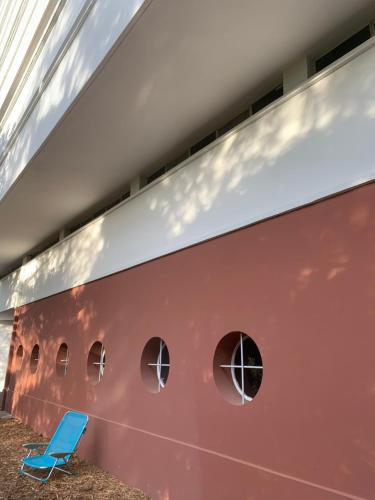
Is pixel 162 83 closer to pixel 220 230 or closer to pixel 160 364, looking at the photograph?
pixel 220 230

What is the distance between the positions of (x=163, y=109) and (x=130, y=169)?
2.01m

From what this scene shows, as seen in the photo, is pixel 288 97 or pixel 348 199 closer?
pixel 348 199

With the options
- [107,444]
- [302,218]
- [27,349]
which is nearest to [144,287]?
[107,444]

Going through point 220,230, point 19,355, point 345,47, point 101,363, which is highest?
point 345,47

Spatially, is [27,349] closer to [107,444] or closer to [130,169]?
[107,444]

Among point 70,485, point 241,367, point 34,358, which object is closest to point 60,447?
point 70,485

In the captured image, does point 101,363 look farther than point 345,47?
Yes

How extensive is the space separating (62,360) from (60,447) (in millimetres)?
3473

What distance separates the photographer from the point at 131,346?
6.53 meters

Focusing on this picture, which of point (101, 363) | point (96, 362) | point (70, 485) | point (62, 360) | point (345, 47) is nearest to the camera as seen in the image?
point (345, 47)

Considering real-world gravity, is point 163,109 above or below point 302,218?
above

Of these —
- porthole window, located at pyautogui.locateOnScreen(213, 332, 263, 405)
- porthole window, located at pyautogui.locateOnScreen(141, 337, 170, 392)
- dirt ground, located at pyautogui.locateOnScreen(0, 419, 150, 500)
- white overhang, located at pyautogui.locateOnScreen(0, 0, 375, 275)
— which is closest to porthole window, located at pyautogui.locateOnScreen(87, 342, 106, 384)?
dirt ground, located at pyautogui.locateOnScreen(0, 419, 150, 500)

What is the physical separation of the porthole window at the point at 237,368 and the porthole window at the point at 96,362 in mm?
3356

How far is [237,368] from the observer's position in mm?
4965
